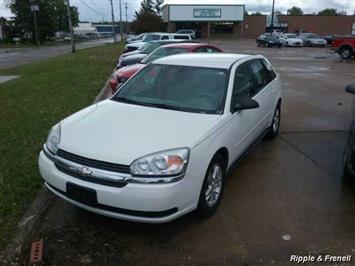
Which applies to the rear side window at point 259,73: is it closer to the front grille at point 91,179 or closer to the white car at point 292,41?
the front grille at point 91,179

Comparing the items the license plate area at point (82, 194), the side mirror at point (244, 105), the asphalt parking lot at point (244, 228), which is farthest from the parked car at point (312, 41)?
the license plate area at point (82, 194)

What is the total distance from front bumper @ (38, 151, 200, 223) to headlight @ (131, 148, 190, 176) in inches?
3.9

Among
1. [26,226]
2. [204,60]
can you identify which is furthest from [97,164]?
[204,60]

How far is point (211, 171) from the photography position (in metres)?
3.92

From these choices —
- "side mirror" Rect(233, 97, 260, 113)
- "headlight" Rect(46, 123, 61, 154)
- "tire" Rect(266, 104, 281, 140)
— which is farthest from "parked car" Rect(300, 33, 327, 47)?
"headlight" Rect(46, 123, 61, 154)

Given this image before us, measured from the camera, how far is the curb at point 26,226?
3.38 m

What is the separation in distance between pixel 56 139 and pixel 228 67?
218 centimetres

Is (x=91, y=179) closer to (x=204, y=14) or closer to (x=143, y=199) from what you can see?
(x=143, y=199)

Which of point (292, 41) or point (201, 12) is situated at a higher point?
point (201, 12)

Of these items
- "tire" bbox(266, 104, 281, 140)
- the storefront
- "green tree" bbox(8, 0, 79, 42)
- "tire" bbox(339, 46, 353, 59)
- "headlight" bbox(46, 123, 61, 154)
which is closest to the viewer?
"headlight" bbox(46, 123, 61, 154)

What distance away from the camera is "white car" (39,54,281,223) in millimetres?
3350

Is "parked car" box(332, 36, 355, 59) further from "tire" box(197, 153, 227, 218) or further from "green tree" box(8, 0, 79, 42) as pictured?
"green tree" box(8, 0, 79, 42)

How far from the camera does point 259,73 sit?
229 inches

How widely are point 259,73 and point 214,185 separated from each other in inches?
93.5
